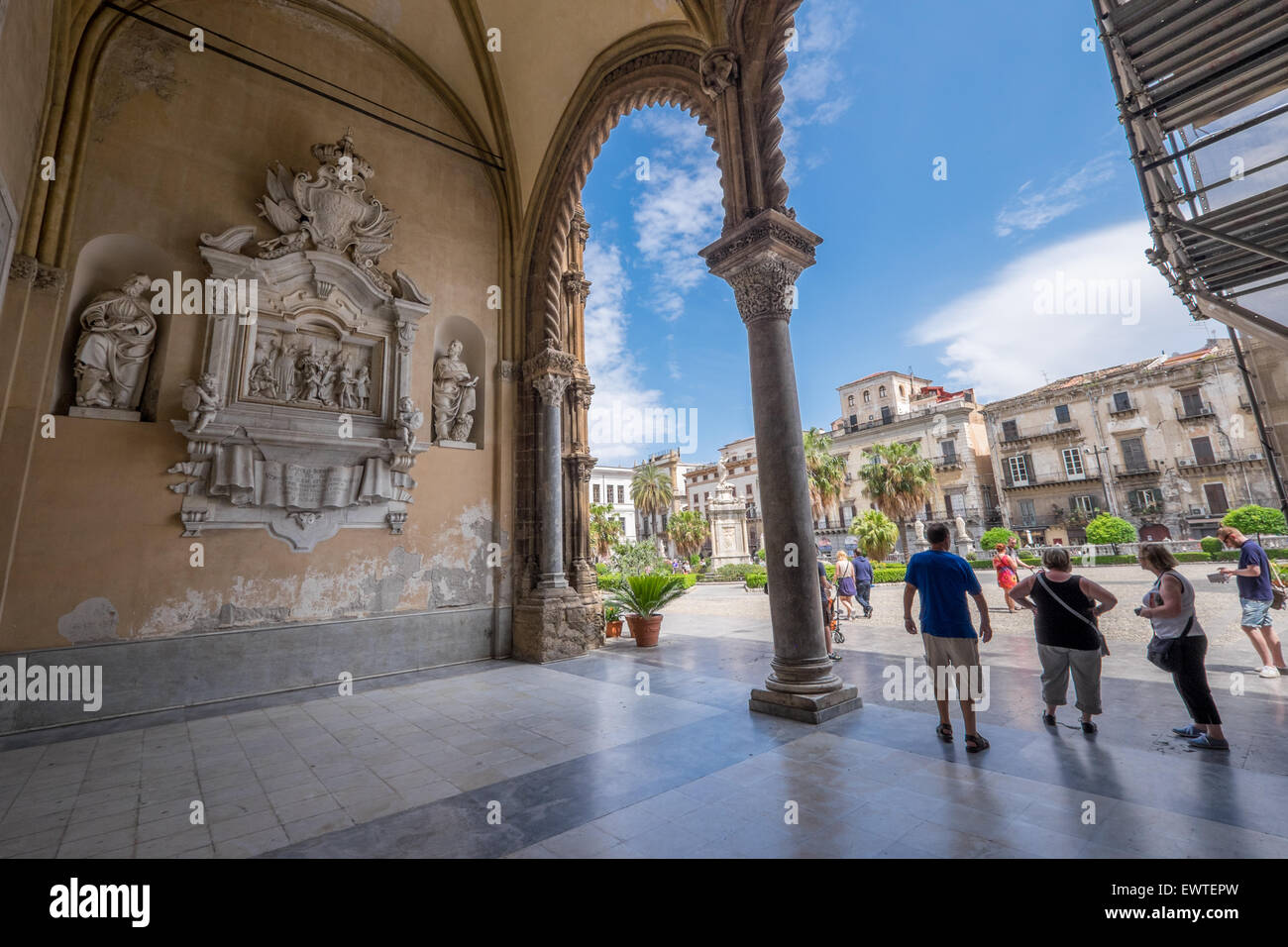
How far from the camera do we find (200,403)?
19.8 feet

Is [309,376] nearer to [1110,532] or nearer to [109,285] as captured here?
[109,285]

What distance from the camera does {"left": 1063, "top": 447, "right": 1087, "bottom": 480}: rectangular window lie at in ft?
107

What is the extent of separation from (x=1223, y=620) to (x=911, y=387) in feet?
136

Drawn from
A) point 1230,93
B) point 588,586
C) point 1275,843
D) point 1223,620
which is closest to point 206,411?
point 588,586

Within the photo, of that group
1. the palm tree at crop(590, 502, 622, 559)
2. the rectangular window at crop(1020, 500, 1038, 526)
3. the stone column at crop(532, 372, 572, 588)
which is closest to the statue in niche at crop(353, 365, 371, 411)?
the stone column at crop(532, 372, 572, 588)

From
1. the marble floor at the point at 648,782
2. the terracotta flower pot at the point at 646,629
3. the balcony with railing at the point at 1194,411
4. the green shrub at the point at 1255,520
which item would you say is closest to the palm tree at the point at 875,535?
the green shrub at the point at 1255,520

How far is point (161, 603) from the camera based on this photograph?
5918 mm

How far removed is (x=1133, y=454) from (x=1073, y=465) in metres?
2.89

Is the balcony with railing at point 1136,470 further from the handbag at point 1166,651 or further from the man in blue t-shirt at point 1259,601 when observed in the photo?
the handbag at point 1166,651

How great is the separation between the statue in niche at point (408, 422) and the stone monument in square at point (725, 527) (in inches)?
874

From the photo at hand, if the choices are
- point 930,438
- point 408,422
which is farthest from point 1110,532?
point 408,422

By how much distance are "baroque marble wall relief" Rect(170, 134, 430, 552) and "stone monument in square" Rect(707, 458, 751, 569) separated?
22.3 metres

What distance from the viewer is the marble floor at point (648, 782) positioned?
261 cm
